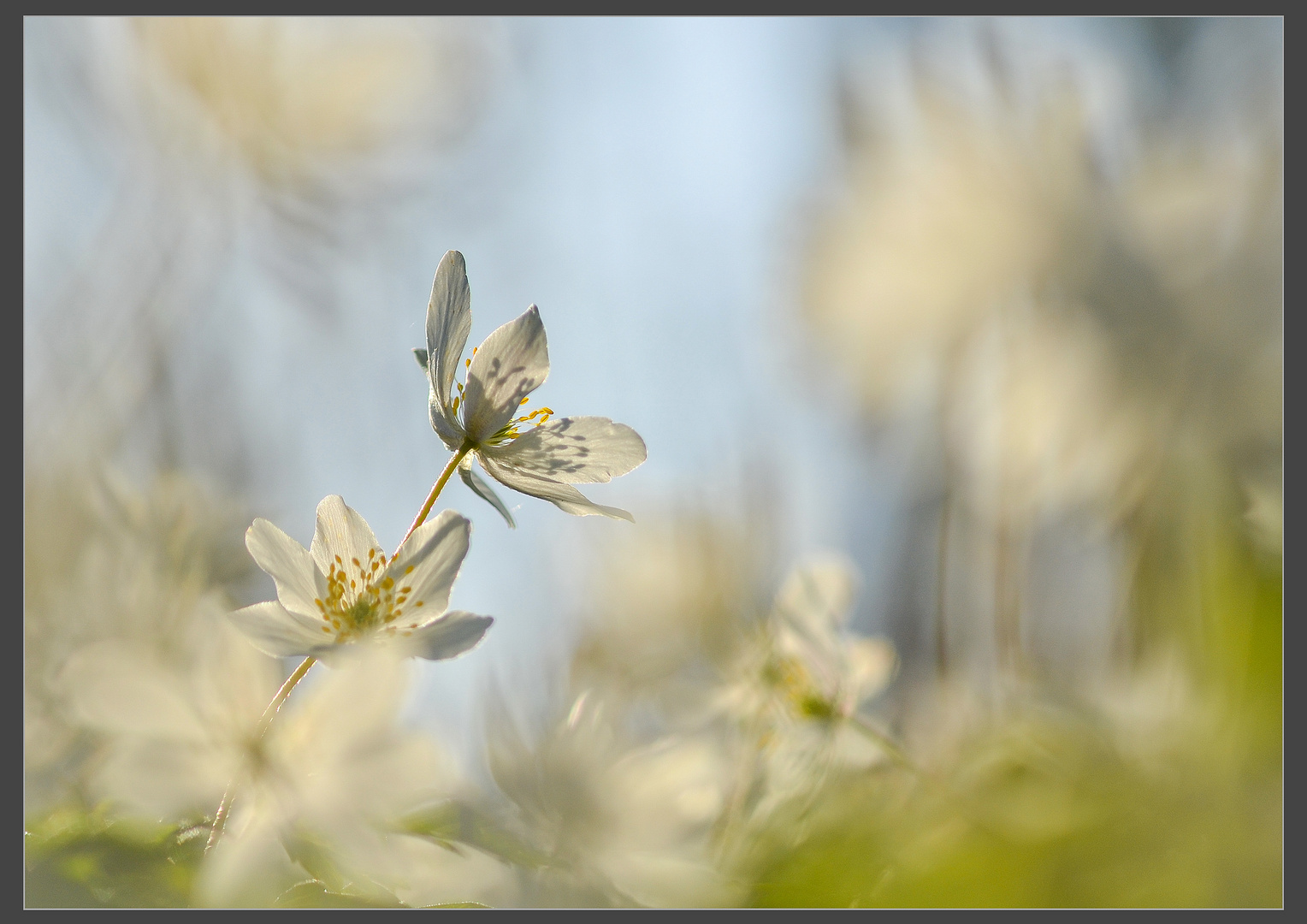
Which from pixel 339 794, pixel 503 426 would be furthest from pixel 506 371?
pixel 339 794

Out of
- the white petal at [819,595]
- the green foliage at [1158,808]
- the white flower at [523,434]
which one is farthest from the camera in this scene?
the white petal at [819,595]

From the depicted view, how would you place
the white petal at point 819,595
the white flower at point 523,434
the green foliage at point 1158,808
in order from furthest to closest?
the white petal at point 819,595, the white flower at point 523,434, the green foliage at point 1158,808

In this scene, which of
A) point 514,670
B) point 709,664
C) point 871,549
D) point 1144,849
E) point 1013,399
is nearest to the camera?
point 1144,849

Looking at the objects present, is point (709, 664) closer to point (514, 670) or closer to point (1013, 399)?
point (514, 670)

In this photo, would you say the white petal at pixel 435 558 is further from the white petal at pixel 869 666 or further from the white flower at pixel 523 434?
the white petal at pixel 869 666

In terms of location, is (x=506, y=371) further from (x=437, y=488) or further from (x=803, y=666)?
(x=803, y=666)

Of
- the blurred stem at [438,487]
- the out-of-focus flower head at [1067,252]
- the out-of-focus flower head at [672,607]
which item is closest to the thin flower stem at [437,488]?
the blurred stem at [438,487]

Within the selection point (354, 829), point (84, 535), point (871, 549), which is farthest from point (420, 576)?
point (871, 549)
